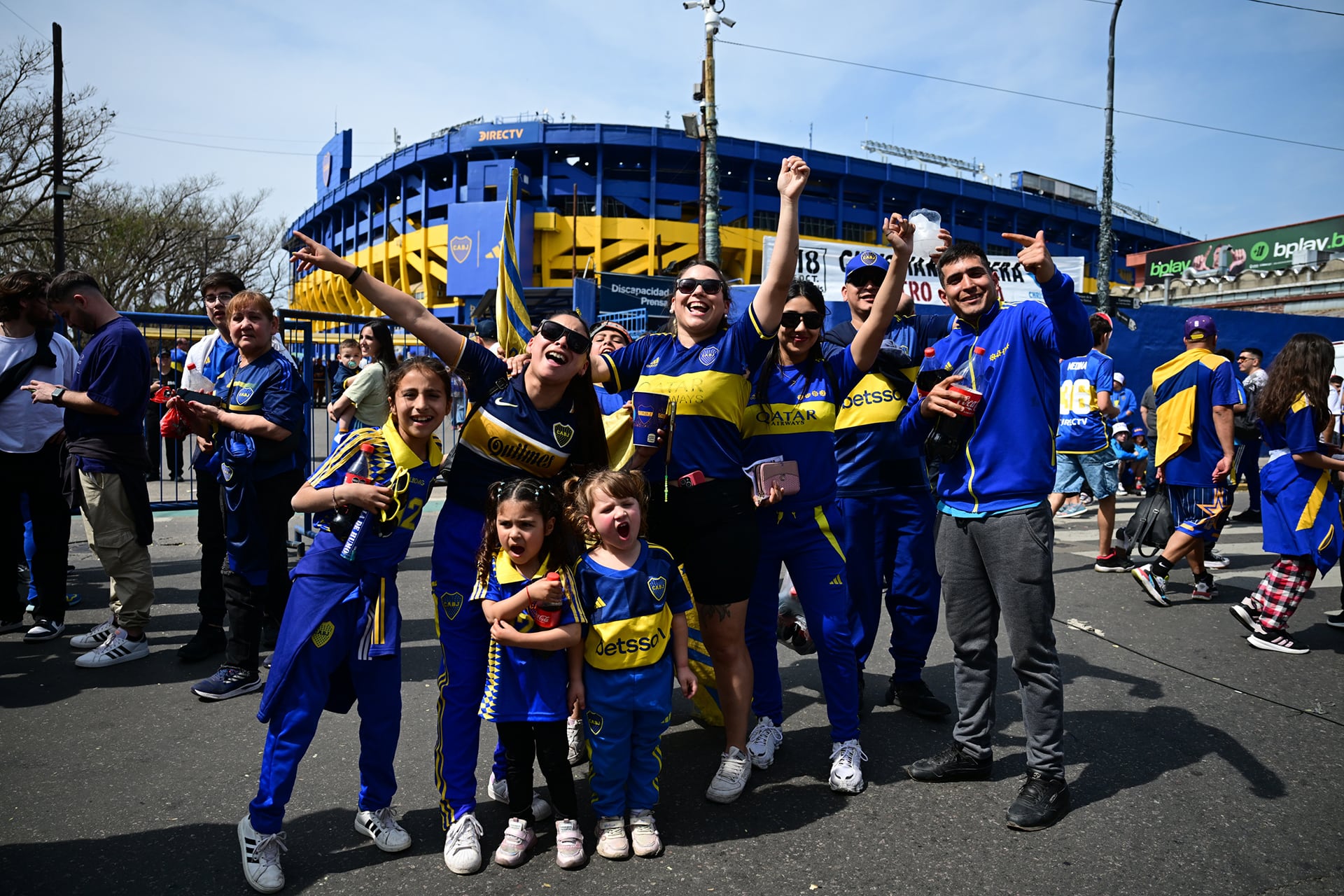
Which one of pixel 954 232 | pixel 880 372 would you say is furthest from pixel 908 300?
pixel 954 232

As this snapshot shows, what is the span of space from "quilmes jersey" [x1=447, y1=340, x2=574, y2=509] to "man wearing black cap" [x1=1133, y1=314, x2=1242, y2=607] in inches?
207

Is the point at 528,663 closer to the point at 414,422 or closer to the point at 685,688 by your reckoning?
the point at 685,688

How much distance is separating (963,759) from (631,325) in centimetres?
1263

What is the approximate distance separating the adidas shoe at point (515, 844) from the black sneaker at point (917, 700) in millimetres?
2127

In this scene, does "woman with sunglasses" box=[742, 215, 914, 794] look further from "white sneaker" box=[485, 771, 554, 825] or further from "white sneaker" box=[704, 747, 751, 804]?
"white sneaker" box=[485, 771, 554, 825]

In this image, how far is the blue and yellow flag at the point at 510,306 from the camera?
3.95 metres

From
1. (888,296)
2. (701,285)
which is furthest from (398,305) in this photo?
(888,296)

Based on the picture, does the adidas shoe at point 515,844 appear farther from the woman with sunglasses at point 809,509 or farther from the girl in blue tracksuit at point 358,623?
the woman with sunglasses at point 809,509

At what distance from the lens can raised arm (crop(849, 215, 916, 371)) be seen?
3328 mm

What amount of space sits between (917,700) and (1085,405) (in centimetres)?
486

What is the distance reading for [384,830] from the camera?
2885 mm

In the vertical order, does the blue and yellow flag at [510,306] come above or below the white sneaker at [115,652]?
above

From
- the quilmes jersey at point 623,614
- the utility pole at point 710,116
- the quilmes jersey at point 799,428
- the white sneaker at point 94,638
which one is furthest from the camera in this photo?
the utility pole at point 710,116

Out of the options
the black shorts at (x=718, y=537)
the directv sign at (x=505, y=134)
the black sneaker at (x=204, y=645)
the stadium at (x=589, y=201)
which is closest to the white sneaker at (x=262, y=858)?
the black shorts at (x=718, y=537)
